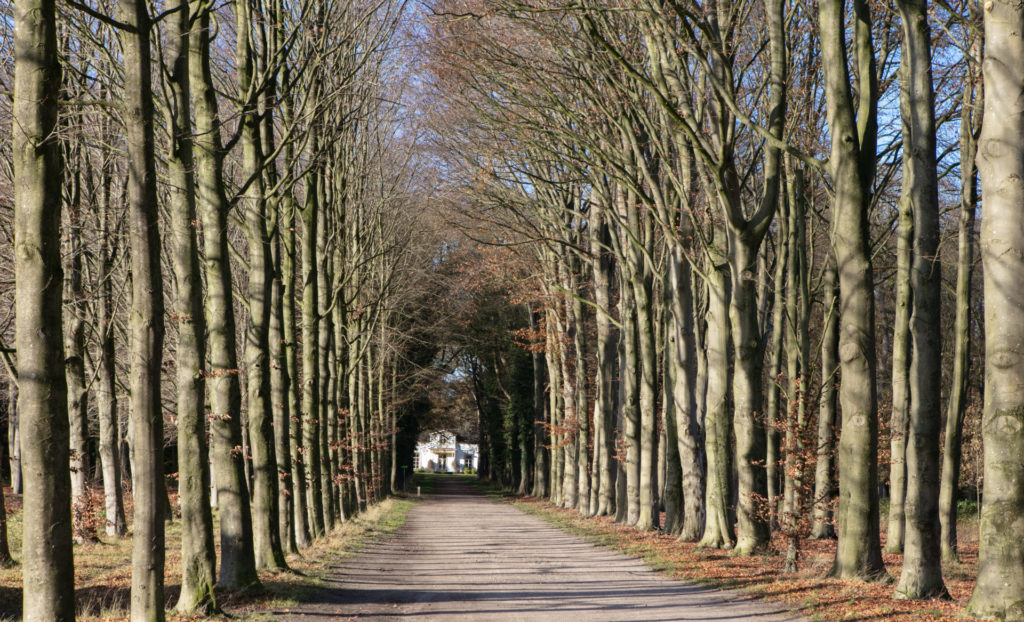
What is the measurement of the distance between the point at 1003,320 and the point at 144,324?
7.38m

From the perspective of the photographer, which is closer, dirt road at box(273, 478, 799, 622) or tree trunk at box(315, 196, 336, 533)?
dirt road at box(273, 478, 799, 622)

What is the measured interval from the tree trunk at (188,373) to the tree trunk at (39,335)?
8.35ft

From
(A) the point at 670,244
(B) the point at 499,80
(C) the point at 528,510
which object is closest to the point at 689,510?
(A) the point at 670,244

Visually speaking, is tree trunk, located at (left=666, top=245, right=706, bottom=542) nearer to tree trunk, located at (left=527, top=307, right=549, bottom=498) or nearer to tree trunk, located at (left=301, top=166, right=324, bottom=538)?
tree trunk, located at (left=301, top=166, right=324, bottom=538)

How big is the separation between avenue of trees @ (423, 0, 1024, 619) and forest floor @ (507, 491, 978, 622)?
412 mm

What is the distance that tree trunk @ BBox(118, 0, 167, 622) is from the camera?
24.3 ft

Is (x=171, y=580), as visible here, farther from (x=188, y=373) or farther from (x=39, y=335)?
(x=39, y=335)

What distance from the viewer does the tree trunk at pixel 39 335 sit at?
251 inches

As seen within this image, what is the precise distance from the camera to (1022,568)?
790 cm

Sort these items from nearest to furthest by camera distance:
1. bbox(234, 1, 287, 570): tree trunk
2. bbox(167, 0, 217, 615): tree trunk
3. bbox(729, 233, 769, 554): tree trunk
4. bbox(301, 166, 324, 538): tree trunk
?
bbox(167, 0, 217, 615): tree trunk, bbox(234, 1, 287, 570): tree trunk, bbox(729, 233, 769, 554): tree trunk, bbox(301, 166, 324, 538): tree trunk

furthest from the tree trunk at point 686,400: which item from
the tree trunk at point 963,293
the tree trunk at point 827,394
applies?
the tree trunk at point 963,293

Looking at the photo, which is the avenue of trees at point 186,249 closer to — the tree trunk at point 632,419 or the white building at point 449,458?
the tree trunk at point 632,419

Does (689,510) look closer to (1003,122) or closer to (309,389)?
(309,389)

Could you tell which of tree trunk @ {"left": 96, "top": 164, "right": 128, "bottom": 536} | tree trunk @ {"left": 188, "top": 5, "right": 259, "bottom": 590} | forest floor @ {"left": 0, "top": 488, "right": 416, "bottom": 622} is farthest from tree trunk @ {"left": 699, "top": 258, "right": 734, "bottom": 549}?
tree trunk @ {"left": 96, "top": 164, "right": 128, "bottom": 536}
